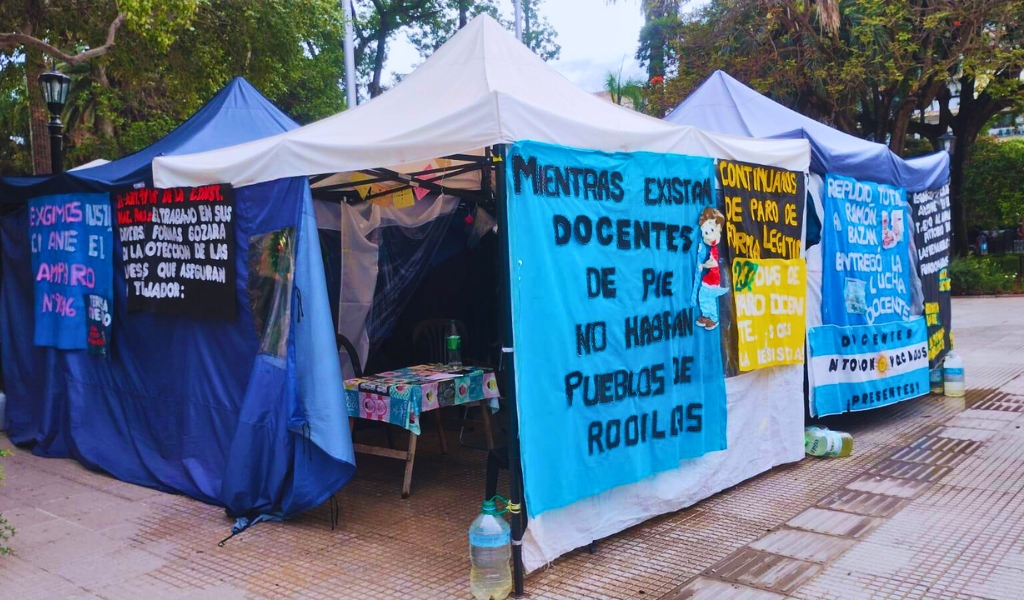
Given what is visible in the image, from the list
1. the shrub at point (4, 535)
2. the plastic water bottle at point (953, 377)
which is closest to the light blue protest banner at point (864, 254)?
the plastic water bottle at point (953, 377)

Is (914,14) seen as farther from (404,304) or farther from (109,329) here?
(109,329)

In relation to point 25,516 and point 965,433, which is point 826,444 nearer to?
point 965,433

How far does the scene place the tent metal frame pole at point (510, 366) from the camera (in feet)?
13.7

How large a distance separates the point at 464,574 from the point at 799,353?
11.8ft

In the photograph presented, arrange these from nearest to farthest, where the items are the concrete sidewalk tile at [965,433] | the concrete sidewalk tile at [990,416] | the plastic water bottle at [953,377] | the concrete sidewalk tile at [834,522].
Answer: the concrete sidewalk tile at [834,522] < the concrete sidewalk tile at [965,433] < the concrete sidewalk tile at [990,416] < the plastic water bottle at [953,377]

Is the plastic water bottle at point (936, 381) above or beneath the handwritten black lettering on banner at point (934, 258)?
beneath

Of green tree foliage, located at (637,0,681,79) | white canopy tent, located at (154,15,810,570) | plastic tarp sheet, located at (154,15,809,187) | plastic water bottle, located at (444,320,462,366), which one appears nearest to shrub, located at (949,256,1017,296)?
green tree foliage, located at (637,0,681,79)

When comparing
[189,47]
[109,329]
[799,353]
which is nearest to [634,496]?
[799,353]

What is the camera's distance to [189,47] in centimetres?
1103

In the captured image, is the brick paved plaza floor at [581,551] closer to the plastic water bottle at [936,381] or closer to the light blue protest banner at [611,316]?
the light blue protest banner at [611,316]

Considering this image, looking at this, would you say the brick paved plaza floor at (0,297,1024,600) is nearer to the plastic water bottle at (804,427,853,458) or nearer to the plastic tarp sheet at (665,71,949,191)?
the plastic water bottle at (804,427,853,458)

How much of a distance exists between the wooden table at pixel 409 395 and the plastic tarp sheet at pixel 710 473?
1483 millimetres

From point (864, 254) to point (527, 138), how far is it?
4.69 metres

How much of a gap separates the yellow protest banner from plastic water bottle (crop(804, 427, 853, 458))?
0.78 metres
